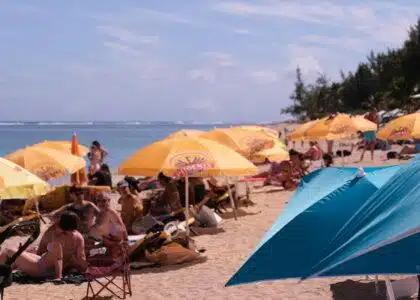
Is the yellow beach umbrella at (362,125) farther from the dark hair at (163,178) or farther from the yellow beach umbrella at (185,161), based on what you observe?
the yellow beach umbrella at (185,161)

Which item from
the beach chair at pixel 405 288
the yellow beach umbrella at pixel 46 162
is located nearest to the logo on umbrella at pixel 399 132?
the yellow beach umbrella at pixel 46 162

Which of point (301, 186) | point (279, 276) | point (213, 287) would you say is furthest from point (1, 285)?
point (279, 276)

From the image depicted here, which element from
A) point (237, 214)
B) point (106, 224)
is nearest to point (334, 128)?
point (237, 214)

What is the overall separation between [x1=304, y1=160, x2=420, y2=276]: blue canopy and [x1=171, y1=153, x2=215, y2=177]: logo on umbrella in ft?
19.2

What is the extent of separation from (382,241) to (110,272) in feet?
14.7

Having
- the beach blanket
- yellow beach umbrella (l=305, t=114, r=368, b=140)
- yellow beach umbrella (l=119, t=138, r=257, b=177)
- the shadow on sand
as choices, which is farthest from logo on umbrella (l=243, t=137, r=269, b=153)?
the beach blanket

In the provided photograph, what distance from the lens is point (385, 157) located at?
22656 mm

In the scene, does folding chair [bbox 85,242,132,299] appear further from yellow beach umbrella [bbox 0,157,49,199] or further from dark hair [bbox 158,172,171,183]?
dark hair [bbox 158,172,171,183]

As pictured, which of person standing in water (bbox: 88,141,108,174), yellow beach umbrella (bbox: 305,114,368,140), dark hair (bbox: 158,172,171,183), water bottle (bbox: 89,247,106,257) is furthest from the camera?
yellow beach umbrella (bbox: 305,114,368,140)

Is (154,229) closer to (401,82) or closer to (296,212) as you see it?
(296,212)

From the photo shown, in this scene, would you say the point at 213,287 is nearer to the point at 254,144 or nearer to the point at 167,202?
the point at 167,202

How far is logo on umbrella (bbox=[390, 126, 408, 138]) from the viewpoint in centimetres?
1229

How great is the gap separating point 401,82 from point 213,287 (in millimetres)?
49826

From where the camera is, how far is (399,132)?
12477mm
